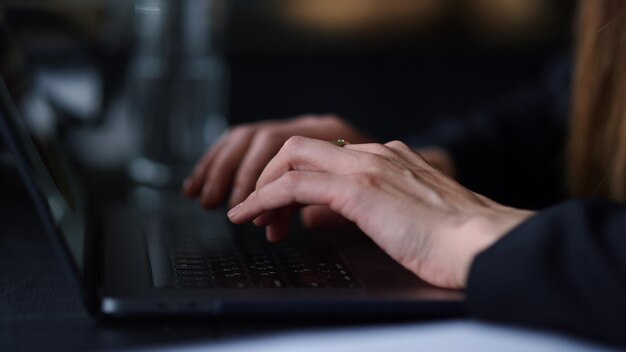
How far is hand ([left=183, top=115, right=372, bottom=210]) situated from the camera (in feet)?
2.94

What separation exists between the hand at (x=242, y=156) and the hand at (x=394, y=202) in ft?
0.54

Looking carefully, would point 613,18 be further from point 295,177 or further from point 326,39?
point 326,39

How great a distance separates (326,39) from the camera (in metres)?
2.04

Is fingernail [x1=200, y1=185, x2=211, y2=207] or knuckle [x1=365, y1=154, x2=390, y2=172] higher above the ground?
knuckle [x1=365, y1=154, x2=390, y2=172]

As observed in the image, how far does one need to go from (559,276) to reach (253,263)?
25cm

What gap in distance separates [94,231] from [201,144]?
0.47 m

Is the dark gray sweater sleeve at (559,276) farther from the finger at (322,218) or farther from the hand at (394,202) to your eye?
the finger at (322,218)

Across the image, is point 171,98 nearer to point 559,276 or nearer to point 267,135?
point 267,135

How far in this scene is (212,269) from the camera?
685mm

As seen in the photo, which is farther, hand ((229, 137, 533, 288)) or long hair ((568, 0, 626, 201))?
long hair ((568, 0, 626, 201))

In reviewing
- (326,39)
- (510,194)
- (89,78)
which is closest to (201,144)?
(89,78)

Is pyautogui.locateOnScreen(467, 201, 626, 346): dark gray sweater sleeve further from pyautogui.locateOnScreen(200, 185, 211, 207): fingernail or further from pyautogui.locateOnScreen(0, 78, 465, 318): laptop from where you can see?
pyautogui.locateOnScreen(200, 185, 211, 207): fingernail

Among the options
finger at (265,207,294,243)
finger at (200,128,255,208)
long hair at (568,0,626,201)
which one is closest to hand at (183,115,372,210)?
finger at (200,128,255,208)

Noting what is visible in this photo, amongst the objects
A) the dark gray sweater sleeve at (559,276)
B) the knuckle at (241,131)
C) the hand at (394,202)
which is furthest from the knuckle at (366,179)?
the knuckle at (241,131)
